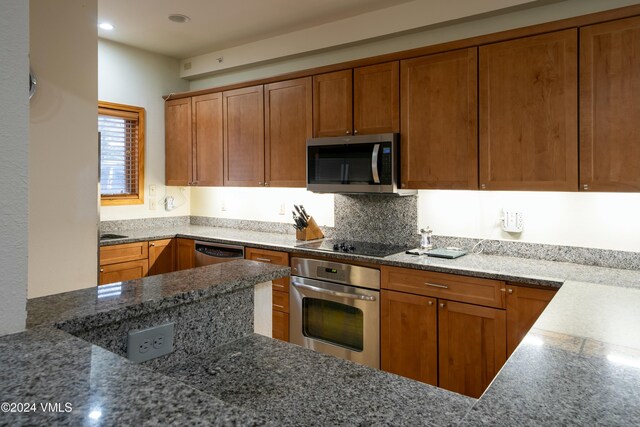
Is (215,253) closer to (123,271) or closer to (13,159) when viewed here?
(123,271)

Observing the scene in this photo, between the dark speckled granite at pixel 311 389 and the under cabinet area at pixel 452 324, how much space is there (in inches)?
60.4

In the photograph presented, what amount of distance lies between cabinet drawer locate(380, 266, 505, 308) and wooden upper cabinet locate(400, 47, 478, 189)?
2.06 ft

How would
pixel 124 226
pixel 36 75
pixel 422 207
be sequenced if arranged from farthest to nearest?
pixel 124 226 → pixel 422 207 → pixel 36 75

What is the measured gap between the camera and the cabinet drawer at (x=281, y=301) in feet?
10.9

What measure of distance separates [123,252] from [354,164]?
2.13 metres

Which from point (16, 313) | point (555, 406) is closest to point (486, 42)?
point (555, 406)

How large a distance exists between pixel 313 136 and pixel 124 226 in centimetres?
220

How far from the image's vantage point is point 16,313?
2.57 ft

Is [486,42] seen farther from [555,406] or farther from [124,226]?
[124,226]

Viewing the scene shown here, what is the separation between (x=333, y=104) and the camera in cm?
338

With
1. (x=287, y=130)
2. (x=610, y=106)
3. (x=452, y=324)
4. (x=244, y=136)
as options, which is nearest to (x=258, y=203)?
(x=244, y=136)

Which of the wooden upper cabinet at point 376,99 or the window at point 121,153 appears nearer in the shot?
the wooden upper cabinet at point 376,99

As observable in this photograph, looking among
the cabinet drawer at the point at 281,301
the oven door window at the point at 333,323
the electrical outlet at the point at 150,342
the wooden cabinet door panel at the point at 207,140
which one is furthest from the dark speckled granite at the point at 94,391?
the wooden cabinet door panel at the point at 207,140

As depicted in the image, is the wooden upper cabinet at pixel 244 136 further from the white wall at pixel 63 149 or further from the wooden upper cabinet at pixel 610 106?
the wooden upper cabinet at pixel 610 106
